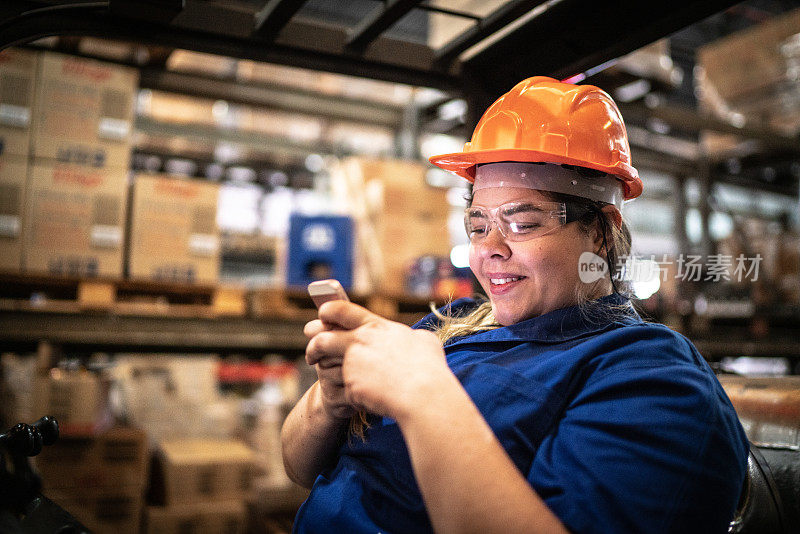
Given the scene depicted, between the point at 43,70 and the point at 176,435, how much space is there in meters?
2.65

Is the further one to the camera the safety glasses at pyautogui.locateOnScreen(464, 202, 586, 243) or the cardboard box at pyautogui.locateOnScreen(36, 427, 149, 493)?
the cardboard box at pyautogui.locateOnScreen(36, 427, 149, 493)

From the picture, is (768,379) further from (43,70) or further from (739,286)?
(739,286)

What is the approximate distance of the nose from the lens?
149 cm

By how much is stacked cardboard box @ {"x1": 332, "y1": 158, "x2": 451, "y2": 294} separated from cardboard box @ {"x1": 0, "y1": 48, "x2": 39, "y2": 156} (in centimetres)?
216

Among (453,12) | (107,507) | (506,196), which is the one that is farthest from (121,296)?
(506,196)

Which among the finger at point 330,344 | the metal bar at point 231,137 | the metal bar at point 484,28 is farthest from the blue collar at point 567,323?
the metal bar at point 231,137

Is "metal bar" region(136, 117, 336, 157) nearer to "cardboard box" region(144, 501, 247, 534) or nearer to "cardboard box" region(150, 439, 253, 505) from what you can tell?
"cardboard box" region(150, 439, 253, 505)

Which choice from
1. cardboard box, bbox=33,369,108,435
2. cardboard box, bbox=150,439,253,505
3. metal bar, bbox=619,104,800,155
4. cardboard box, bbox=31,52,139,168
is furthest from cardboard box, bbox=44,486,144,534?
metal bar, bbox=619,104,800,155

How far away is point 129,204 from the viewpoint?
12.6 feet

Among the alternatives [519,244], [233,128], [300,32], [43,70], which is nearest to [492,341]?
[519,244]

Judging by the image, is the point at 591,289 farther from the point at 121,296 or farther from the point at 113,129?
the point at 121,296

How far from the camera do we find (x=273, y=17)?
1899 millimetres

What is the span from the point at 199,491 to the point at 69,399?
3.39 feet

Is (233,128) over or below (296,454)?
over
